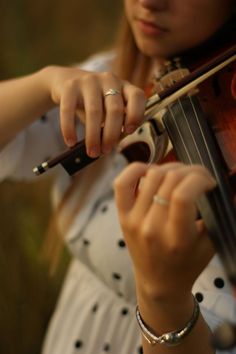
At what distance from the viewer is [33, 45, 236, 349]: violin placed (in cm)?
54

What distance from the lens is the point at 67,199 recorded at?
96 centimetres

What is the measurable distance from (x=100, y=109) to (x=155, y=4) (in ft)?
0.74

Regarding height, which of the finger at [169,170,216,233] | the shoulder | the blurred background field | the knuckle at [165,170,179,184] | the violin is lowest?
the blurred background field

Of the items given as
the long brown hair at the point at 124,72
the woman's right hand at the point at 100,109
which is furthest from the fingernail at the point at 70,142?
the long brown hair at the point at 124,72

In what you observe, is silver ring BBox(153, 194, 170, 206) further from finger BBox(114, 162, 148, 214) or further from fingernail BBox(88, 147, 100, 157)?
fingernail BBox(88, 147, 100, 157)

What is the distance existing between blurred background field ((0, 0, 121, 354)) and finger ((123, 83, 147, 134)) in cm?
50

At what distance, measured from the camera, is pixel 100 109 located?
54cm

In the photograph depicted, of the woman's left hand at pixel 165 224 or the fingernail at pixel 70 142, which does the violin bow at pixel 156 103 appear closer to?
the fingernail at pixel 70 142

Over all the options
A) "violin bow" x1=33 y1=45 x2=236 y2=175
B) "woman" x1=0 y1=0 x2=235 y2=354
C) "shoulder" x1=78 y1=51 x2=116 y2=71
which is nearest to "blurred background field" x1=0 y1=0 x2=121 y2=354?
"woman" x1=0 y1=0 x2=235 y2=354

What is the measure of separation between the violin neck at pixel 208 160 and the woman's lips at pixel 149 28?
143 millimetres

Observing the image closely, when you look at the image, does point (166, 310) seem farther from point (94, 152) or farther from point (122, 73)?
point (122, 73)

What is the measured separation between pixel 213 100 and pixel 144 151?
0.36 feet

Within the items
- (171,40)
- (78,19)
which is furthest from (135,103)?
(78,19)

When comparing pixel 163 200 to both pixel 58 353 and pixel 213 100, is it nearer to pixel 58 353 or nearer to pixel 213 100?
pixel 213 100
